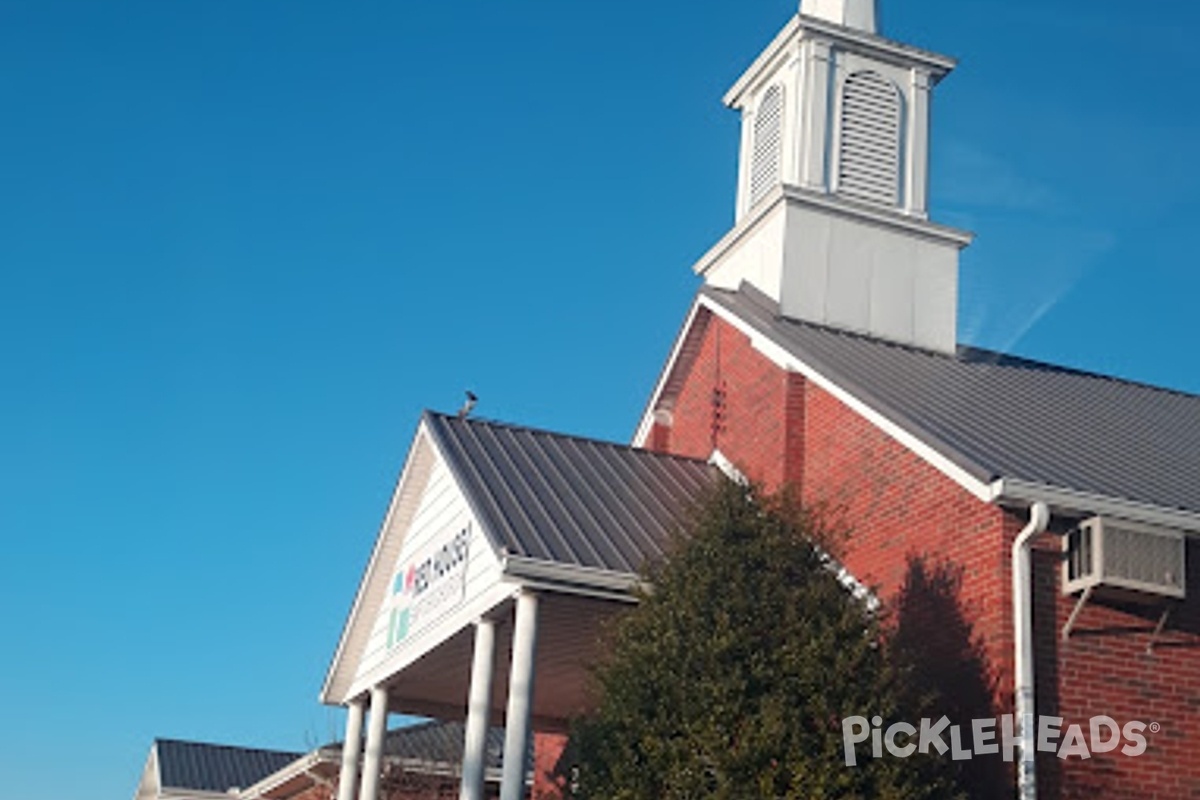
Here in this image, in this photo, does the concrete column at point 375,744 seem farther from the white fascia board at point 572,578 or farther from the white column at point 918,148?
the white column at point 918,148

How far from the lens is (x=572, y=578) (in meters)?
14.8

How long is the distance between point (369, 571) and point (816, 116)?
300 inches

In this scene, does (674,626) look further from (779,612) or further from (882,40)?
(882,40)

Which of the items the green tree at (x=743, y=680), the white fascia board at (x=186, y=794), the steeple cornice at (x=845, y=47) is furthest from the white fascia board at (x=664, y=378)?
the white fascia board at (x=186, y=794)

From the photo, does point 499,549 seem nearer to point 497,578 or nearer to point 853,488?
point 497,578

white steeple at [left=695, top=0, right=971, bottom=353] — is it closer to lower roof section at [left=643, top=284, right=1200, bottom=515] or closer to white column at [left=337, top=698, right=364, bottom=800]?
lower roof section at [left=643, top=284, right=1200, bottom=515]

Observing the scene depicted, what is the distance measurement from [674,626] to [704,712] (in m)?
0.73

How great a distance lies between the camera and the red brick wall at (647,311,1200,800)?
13078 mm

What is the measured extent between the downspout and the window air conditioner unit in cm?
35

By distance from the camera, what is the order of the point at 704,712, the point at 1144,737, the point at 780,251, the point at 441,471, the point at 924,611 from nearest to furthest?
1. the point at 704,712
2. the point at 1144,737
3. the point at 924,611
4. the point at 441,471
5. the point at 780,251

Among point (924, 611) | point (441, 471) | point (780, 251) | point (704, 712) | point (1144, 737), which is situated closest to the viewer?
point (704, 712)

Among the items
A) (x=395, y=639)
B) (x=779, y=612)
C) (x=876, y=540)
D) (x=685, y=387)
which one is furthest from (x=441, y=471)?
(x=779, y=612)

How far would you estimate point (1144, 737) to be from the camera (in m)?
13.2

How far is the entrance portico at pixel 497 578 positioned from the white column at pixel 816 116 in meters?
4.16
